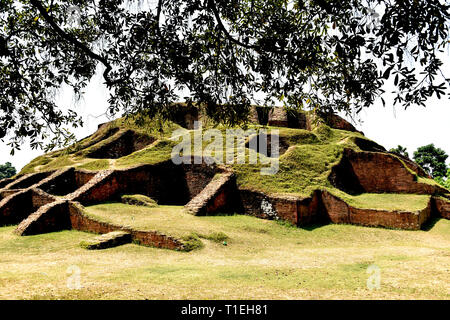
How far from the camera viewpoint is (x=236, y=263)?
23.5 ft

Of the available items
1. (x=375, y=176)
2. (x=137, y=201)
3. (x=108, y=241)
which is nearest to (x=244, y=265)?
(x=108, y=241)

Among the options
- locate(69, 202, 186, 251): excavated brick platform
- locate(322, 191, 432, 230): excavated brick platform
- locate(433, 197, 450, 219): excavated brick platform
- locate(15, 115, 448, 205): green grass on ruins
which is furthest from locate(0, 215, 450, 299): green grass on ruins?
locate(15, 115, 448, 205): green grass on ruins

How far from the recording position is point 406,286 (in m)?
4.80

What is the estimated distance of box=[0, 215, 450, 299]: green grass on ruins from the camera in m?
4.56

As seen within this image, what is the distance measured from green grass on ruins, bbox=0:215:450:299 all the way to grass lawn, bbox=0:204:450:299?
0.06 feet

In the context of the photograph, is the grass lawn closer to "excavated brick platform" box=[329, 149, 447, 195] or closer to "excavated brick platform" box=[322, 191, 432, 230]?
"excavated brick platform" box=[322, 191, 432, 230]

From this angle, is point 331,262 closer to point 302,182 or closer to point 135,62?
point 135,62

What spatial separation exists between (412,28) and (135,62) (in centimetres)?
397

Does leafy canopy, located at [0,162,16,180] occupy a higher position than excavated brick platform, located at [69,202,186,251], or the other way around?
leafy canopy, located at [0,162,16,180]

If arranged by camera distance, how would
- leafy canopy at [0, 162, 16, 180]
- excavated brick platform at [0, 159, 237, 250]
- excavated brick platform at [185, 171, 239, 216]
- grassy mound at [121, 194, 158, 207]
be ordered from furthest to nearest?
leafy canopy at [0, 162, 16, 180], grassy mound at [121, 194, 158, 207], excavated brick platform at [185, 171, 239, 216], excavated brick platform at [0, 159, 237, 250]

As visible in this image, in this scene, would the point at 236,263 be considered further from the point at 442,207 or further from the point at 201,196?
the point at 442,207

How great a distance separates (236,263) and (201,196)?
5643 mm

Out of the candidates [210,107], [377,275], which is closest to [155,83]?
[210,107]

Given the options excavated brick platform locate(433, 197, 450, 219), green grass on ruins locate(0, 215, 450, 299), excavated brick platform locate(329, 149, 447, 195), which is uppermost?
excavated brick platform locate(329, 149, 447, 195)
